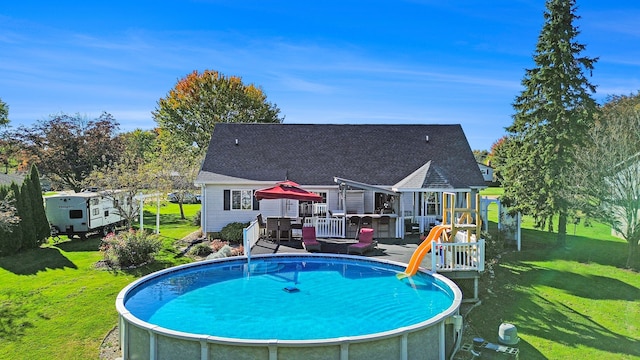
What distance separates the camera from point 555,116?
2352 centimetres

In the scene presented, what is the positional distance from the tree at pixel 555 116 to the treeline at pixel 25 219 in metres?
25.9

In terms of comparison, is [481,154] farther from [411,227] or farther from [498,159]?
[411,227]

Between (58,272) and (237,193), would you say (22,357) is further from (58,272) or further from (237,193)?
(237,193)

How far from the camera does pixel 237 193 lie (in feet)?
75.8

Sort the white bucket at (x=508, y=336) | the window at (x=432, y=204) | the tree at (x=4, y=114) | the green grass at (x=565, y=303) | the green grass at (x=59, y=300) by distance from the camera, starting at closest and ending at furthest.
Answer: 1. the white bucket at (x=508, y=336)
2. the green grass at (x=59, y=300)
3. the green grass at (x=565, y=303)
4. the window at (x=432, y=204)
5. the tree at (x=4, y=114)

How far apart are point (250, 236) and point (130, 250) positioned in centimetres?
509

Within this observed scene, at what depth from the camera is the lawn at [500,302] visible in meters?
10.9

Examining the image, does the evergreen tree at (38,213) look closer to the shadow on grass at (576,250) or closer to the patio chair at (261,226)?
the patio chair at (261,226)

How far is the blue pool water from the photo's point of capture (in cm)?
1016

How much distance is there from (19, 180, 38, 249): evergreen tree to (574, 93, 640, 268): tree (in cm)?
2753

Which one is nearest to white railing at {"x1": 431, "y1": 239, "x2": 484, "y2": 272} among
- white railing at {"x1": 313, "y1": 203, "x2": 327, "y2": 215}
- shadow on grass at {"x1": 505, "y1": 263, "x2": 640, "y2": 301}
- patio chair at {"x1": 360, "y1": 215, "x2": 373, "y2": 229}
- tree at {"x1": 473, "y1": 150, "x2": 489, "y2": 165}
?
shadow on grass at {"x1": 505, "y1": 263, "x2": 640, "y2": 301}

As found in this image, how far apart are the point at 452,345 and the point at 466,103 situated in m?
22.5

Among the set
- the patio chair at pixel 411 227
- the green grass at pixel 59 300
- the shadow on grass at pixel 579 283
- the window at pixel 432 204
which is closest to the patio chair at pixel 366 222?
the patio chair at pixel 411 227

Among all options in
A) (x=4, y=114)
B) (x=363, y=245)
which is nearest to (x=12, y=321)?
(x=363, y=245)
